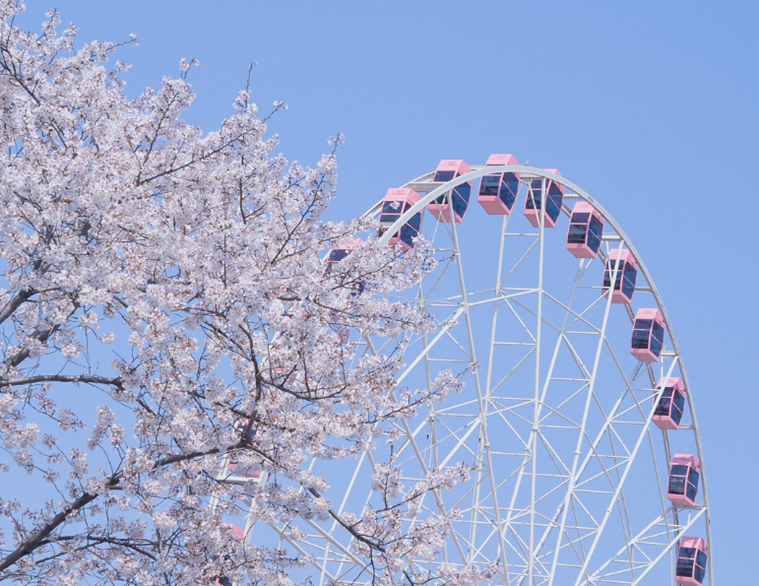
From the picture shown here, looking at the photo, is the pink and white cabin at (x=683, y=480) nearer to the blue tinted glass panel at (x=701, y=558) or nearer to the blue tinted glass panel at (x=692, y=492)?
the blue tinted glass panel at (x=692, y=492)

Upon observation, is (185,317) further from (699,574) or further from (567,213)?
(699,574)

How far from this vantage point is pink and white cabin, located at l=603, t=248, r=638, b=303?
33406mm

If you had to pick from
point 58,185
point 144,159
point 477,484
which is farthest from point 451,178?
point 58,185

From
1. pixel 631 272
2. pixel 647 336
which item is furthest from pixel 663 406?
pixel 631 272

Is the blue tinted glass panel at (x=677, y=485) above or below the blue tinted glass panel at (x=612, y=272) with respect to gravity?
below

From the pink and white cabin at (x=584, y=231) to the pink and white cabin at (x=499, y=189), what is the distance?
418 cm

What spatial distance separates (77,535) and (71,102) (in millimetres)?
3860

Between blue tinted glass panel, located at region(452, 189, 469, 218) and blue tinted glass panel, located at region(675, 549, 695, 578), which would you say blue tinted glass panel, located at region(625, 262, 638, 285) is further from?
blue tinted glass panel, located at region(675, 549, 695, 578)

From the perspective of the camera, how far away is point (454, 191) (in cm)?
2623

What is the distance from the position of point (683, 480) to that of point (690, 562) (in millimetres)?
2496

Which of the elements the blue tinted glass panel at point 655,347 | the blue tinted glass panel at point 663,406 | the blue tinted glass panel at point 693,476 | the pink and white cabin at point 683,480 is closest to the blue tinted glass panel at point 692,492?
the pink and white cabin at point 683,480

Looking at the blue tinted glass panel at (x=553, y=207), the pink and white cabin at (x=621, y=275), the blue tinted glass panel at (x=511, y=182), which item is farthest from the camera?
the pink and white cabin at (x=621, y=275)

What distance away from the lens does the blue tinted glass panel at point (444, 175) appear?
1019 inches

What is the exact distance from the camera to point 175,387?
31.9 feet
